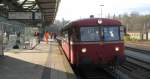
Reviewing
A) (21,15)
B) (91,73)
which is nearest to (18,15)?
(21,15)

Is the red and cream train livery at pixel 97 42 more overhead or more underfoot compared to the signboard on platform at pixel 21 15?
more underfoot

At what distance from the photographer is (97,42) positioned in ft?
57.6

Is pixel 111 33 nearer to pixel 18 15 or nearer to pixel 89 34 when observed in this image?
pixel 89 34

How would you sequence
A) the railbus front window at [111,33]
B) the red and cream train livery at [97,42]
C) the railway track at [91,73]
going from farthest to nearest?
the railway track at [91,73], the railbus front window at [111,33], the red and cream train livery at [97,42]

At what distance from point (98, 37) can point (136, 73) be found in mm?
3169

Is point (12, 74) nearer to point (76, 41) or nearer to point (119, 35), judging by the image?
point (76, 41)

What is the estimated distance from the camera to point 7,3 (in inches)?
990

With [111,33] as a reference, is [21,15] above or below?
above

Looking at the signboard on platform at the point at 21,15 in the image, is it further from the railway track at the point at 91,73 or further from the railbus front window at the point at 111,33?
the railbus front window at the point at 111,33

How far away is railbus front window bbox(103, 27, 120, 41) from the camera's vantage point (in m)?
17.7

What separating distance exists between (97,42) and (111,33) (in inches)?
31.2

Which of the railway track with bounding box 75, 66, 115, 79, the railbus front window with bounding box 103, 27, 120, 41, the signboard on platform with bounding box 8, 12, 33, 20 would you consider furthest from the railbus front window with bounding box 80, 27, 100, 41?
the signboard on platform with bounding box 8, 12, 33, 20

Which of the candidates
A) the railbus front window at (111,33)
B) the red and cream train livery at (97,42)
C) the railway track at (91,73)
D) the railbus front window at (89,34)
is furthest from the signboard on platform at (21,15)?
the railbus front window at (111,33)

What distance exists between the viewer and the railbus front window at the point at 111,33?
58.1ft
